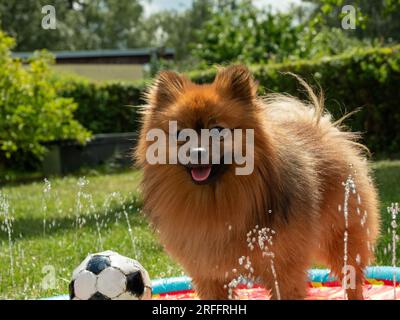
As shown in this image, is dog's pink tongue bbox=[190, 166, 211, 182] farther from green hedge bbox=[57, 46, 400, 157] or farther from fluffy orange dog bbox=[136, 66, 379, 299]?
green hedge bbox=[57, 46, 400, 157]

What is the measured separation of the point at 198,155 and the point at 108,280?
85 centimetres

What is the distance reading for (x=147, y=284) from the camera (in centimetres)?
371

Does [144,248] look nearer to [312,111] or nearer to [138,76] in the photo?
[312,111]

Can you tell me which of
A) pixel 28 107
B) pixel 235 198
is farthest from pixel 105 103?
pixel 235 198

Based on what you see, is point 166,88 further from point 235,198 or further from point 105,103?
point 105,103

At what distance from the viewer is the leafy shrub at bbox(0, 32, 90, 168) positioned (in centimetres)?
1246

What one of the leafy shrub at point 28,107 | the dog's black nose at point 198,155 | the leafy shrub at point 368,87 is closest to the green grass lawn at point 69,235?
the dog's black nose at point 198,155

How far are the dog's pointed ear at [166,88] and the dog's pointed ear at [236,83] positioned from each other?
22 centimetres

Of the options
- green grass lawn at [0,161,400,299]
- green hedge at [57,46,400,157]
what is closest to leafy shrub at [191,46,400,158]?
green hedge at [57,46,400,157]

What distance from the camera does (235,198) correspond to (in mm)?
3605

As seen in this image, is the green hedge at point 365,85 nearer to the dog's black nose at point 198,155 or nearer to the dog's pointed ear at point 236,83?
the dog's pointed ear at point 236,83

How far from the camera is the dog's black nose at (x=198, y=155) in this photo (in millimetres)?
3381
